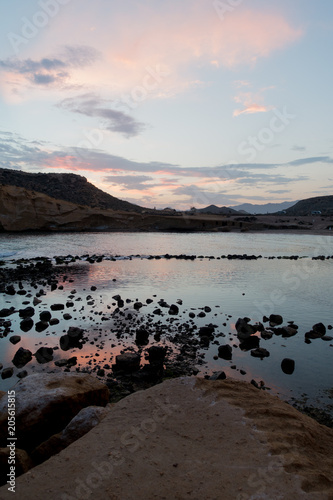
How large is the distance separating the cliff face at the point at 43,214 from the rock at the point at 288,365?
66.1 metres

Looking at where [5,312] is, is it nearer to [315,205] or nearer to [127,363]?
[127,363]

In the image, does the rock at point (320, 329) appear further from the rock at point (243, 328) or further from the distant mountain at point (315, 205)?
the distant mountain at point (315, 205)

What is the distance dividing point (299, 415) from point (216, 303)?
10.9 meters

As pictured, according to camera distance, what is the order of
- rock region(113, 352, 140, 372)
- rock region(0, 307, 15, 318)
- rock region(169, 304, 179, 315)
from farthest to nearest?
rock region(169, 304, 179, 315)
rock region(0, 307, 15, 318)
rock region(113, 352, 140, 372)

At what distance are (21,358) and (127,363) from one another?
3.26 meters

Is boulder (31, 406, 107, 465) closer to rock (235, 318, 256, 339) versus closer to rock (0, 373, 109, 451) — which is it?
rock (0, 373, 109, 451)

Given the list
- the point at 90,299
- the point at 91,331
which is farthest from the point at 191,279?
the point at 91,331

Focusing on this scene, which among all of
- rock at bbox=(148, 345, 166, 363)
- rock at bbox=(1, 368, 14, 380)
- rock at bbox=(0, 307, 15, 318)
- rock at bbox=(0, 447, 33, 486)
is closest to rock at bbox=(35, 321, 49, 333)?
rock at bbox=(0, 307, 15, 318)

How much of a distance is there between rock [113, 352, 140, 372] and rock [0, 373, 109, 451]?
2.33 metres

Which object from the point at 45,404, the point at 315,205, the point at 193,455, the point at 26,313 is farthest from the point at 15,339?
the point at 315,205

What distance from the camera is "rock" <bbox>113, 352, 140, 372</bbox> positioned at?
31.0 ft

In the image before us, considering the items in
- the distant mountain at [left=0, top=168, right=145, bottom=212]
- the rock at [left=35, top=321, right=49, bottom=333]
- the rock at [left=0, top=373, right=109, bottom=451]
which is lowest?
the rock at [left=35, top=321, right=49, bottom=333]

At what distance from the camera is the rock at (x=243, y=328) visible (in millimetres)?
11992

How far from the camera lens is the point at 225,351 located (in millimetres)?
10516
